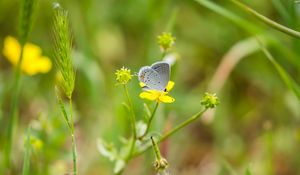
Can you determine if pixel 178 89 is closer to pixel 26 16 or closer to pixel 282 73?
pixel 282 73

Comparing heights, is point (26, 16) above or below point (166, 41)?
above

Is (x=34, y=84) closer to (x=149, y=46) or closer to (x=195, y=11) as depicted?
(x=149, y=46)

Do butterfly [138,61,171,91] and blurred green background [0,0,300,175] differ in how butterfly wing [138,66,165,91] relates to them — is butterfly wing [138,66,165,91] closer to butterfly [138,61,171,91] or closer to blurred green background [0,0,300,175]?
butterfly [138,61,171,91]

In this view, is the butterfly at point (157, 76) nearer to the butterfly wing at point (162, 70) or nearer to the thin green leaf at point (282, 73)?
the butterfly wing at point (162, 70)

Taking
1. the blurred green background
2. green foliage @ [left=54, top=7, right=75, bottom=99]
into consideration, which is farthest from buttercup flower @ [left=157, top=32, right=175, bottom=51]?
the blurred green background

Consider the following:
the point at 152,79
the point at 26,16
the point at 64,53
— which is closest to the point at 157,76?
the point at 152,79

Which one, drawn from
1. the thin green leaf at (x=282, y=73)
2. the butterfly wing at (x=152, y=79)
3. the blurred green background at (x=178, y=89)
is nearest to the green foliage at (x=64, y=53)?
the butterfly wing at (x=152, y=79)

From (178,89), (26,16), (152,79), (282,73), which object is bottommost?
(152,79)

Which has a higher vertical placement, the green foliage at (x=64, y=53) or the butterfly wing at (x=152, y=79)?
the green foliage at (x=64, y=53)
